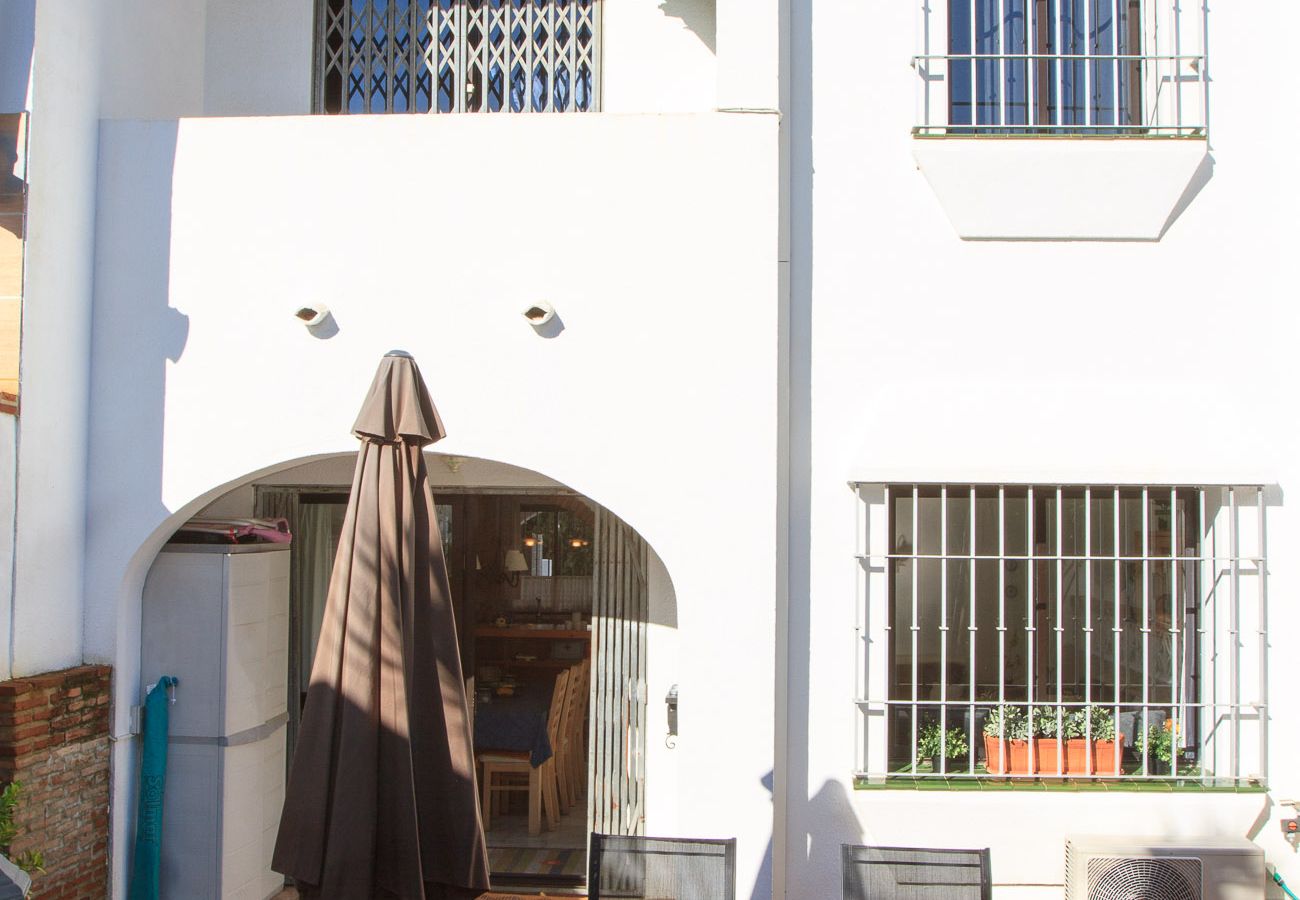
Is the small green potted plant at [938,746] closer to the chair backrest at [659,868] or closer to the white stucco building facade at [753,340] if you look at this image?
the white stucco building facade at [753,340]

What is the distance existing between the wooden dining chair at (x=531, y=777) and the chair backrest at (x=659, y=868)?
2.69 meters

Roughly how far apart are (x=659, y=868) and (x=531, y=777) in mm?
2797

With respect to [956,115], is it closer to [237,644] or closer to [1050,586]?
[1050,586]

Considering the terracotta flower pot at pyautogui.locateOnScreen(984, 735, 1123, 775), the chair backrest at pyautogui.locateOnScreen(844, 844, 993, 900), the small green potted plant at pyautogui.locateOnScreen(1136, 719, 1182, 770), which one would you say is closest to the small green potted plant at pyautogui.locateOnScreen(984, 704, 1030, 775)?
the terracotta flower pot at pyautogui.locateOnScreen(984, 735, 1123, 775)

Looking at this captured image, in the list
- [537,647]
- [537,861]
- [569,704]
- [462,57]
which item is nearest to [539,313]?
[462,57]

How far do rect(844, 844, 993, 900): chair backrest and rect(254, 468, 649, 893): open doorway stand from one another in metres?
1.92

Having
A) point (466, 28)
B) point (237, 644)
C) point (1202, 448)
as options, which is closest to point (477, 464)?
point (237, 644)

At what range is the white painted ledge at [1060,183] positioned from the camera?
6.05m

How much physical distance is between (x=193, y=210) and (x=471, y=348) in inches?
63.2

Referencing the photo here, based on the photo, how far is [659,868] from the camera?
17.2 feet

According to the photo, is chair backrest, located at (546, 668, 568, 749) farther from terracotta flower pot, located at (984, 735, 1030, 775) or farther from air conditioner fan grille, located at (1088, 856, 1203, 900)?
air conditioner fan grille, located at (1088, 856, 1203, 900)

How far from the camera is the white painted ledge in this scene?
6047 mm

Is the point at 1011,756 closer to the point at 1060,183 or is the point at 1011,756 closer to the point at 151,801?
the point at 1060,183

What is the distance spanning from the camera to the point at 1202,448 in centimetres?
600
